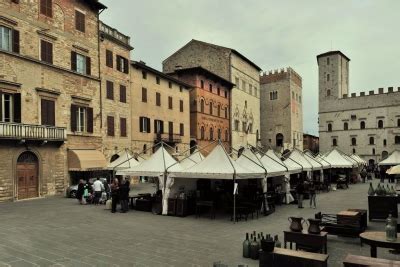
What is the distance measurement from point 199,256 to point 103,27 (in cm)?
2411

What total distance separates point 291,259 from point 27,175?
18969mm

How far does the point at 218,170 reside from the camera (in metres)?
13.8

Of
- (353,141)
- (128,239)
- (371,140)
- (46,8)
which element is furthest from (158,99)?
(371,140)

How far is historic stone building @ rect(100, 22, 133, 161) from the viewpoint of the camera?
27.7 m

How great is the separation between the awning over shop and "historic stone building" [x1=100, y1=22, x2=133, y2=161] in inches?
92.0

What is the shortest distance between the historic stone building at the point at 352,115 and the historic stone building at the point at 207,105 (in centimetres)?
2885

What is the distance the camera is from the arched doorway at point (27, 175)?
20.4 metres

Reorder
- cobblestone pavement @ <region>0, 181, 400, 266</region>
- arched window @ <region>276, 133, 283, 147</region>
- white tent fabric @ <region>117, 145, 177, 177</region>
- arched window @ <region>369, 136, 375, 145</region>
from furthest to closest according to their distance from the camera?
arched window @ <region>369, 136, 375, 145</region>
arched window @ <region>276, 133, 283, 147</region>
white tent fabric @ <region>117, 145, 177, 177</region>
cobblestone pavement @ <region>0, 181, 400, 266</region>

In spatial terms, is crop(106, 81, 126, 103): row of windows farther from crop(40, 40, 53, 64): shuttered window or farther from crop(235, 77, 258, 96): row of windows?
crop(235, 77, 258, 96): row of windows

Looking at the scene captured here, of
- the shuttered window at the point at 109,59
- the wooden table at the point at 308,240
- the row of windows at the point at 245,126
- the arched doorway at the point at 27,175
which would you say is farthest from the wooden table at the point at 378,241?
the row of windows at the point at 245,126

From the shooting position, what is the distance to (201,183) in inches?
700

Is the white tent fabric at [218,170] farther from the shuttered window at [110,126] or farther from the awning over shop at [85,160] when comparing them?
→ the shuttered window at [110,126]

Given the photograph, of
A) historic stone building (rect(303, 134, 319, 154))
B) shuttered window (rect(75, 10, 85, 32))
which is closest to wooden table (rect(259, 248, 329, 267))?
shuttered window (rect(75, 10, 85, 32))

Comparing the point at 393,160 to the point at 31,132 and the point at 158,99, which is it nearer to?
the point at 158,99
